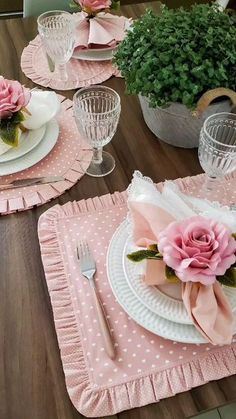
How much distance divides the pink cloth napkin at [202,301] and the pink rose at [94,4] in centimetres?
68

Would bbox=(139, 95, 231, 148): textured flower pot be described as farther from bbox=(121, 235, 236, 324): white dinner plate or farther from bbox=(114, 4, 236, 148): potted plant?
bbox=(121, 235, 236, 324): white dinner plate

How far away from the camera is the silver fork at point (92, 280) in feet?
2.12

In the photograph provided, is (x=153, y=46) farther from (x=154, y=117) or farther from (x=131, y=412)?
(x=131, y=412)

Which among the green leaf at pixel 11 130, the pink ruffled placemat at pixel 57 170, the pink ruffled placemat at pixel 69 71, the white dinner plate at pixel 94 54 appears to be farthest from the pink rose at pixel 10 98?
the white dinner plate at pixel 94 54

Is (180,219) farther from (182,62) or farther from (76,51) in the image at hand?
(76,51)

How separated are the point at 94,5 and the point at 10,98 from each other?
43 cm

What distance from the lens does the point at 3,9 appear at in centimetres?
214

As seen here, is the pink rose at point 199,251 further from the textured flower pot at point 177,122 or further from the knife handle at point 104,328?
the textured flower pot at point 177,122

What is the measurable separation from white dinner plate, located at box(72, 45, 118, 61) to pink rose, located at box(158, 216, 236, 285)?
672 millimetres

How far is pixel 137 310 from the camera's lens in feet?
2.21

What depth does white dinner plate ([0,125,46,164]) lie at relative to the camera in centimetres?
88

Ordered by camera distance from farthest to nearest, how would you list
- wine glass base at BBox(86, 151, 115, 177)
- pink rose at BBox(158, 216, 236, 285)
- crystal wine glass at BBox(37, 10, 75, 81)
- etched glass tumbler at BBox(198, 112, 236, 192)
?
crystal wine glass at BBox(37, 10, 75, 81), wine glass base at BBox(86, 151, 115, 177), etched glass tumbler at BBox(198, 112, 236, 192), pink rose at BBox(158, 216, 236, 285)

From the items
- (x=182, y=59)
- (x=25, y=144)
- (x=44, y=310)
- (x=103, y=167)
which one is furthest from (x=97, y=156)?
(x=44, y=310)

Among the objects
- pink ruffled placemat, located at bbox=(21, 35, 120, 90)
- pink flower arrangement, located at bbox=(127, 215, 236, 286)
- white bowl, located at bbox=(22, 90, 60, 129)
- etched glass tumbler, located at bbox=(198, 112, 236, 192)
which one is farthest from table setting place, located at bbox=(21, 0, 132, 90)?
pink flower arrangement, located at bbox=(127, 215, 236, 286)
